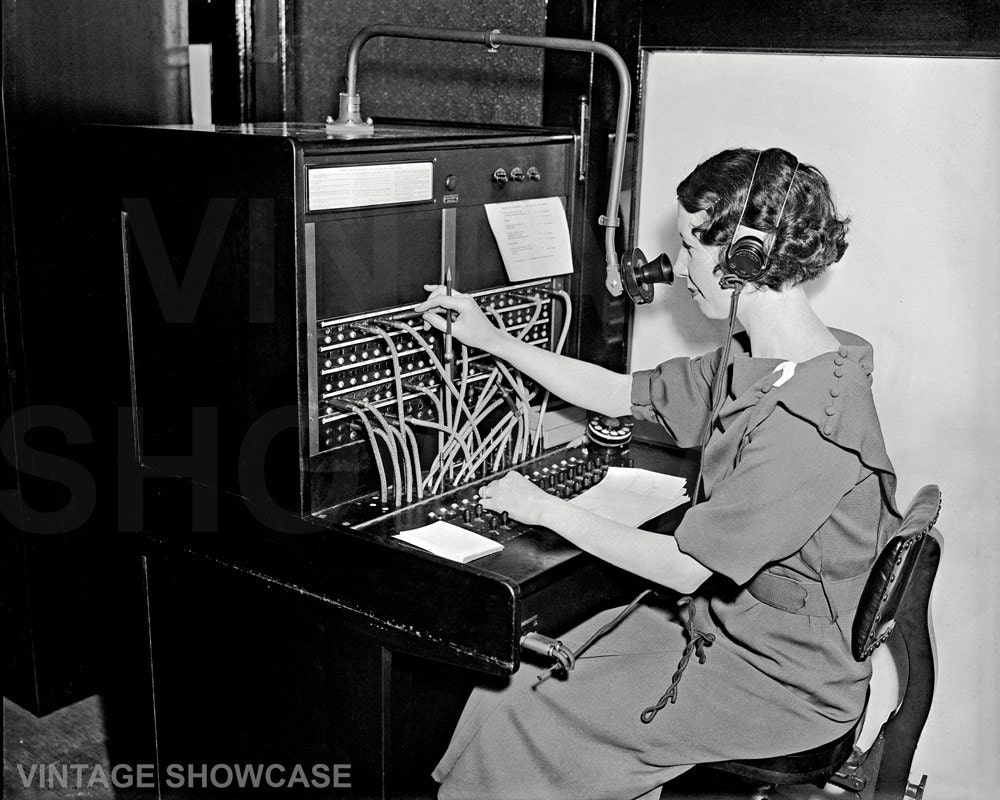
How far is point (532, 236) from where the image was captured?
2.09 metres

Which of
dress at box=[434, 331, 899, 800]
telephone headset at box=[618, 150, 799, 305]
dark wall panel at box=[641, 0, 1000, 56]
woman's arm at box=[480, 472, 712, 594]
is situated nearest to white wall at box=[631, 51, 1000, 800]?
dark wall panel at box=[641, 0, 1000, 56]

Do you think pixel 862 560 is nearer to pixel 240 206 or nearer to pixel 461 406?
pixel 461 406

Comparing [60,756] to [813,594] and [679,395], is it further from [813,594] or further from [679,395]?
[813,594]

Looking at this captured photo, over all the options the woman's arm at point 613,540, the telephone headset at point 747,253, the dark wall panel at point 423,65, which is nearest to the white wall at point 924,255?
the dark wall panel at point 423,65

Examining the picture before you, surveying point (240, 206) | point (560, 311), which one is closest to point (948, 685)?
point (560, 311)

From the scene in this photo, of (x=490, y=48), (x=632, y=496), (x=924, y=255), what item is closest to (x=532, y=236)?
(x=490, y=48)

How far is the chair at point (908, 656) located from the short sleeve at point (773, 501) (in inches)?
4.7

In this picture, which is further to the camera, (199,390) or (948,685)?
(948,685)

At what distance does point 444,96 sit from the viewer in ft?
8.28

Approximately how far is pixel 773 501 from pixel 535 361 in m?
0.61

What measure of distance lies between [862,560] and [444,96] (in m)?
1.43

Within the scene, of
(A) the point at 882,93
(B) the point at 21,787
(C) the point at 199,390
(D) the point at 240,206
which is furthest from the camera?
(B) the point at 21,787

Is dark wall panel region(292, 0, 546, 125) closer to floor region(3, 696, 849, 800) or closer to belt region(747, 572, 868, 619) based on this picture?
belt region(747, 572, 868, 619)

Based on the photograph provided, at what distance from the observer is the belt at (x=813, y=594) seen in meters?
1.71
